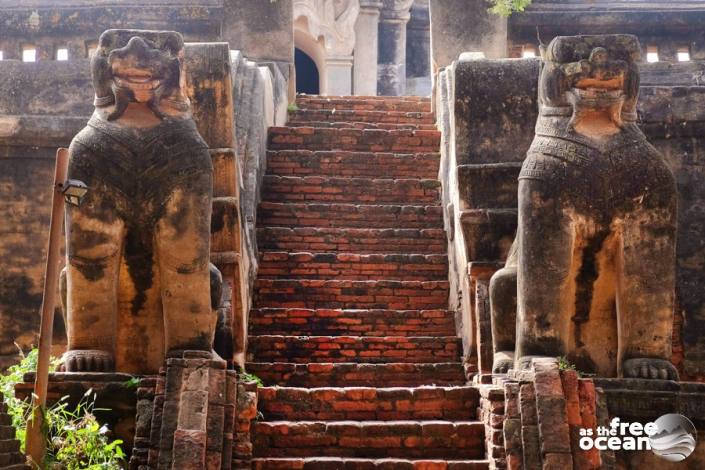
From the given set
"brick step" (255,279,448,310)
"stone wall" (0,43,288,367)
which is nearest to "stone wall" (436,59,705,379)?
"brick step" (255,279,448,310)

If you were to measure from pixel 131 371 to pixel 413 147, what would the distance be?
482 cm

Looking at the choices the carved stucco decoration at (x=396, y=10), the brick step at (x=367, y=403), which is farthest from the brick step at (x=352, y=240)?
the carved stucco decoration at (x=396, y=10)

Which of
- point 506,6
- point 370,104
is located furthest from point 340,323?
point 506,6

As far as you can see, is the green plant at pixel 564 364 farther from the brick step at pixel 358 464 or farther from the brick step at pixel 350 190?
the brick step at pixel 350 190

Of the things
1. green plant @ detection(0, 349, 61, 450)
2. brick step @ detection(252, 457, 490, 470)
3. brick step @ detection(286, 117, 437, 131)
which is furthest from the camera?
brick step @ detection(286, 117, 437, 131)

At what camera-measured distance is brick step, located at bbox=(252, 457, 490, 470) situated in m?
6.42

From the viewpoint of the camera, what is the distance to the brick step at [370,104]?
12.2 meters

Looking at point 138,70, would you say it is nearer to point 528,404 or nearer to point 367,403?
point 367,403

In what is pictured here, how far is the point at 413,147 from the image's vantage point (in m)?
10.8

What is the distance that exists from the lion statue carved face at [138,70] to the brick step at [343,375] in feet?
6.93

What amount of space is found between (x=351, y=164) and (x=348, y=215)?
2.92ft

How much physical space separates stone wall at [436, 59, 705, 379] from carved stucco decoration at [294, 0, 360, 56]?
25.5 ft

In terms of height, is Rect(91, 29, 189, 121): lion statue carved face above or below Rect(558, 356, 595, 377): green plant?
above

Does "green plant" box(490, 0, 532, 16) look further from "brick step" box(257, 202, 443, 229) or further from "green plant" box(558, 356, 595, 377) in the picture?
"green plant" box(558, 356, 595, 377)
